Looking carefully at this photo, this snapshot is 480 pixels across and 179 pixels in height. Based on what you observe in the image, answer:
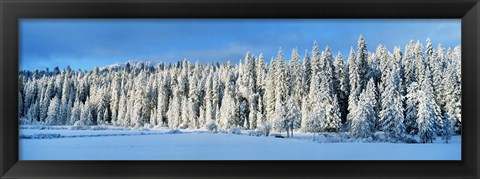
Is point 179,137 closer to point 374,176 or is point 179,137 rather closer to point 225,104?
point 225,104

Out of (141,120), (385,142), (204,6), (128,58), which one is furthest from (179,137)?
(385,142)

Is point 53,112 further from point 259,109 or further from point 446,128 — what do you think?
point 446,128

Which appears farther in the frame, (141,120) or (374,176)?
(141,120)

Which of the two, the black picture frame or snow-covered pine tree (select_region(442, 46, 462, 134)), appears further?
snow-covered pine tree (select_region(442, 46, 462, 134))

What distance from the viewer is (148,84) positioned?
2.59 metres

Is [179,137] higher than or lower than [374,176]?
higher

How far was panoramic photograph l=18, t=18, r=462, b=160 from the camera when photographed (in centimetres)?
249

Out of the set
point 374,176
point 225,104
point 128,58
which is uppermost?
point 128,58

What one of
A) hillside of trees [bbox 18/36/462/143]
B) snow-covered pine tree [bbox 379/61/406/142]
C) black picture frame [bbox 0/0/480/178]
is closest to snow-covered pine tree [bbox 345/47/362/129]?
hillside of trees [bbox 18/36/462/143]

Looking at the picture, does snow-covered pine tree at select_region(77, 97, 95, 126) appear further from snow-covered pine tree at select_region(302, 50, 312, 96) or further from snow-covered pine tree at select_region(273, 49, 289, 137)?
snow-covered pine tree at select_region(302, 50, 312, 96)

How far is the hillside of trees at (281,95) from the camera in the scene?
2521 mm

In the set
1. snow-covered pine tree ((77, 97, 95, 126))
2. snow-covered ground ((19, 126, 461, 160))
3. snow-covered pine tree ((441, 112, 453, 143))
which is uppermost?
snow-covered pine tree ((77, 97, 95, 126))

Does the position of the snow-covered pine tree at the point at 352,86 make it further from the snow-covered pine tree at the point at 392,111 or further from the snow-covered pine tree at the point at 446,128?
the snow-covered pine tree at the point at 446,128

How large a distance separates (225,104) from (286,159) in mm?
420
